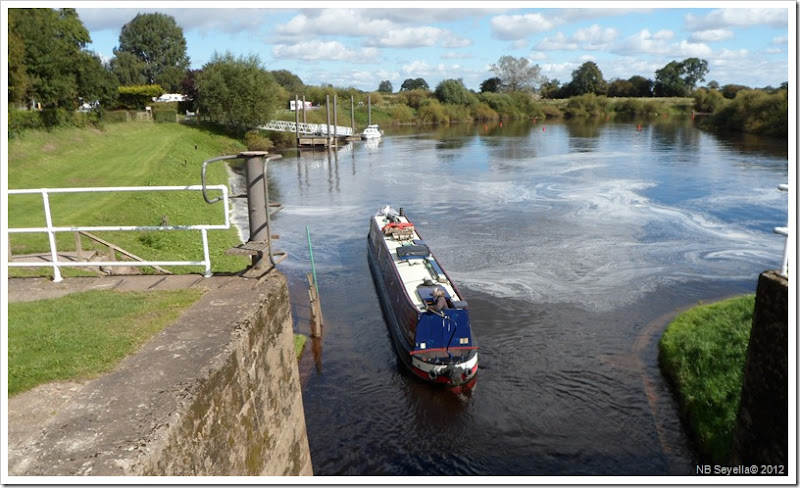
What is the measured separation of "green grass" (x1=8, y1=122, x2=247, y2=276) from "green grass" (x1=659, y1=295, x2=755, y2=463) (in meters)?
14.5

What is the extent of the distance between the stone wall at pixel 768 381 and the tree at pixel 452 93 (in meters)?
111

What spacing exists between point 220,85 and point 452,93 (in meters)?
60.9

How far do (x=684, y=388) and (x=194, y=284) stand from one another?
39.6 ft

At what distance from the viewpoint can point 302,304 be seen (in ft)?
66.5

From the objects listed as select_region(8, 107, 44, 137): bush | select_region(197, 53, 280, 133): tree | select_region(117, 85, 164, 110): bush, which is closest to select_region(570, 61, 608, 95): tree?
select_region(197, 53, 280, 133): tree

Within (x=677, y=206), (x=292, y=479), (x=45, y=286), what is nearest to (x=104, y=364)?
Result: (x=292, y=479)

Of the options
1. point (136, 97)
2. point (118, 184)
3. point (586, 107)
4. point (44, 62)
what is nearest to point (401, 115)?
point (586, 107)

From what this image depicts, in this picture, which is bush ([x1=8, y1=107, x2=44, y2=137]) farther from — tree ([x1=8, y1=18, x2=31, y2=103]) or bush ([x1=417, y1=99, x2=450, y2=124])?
bush ([x1=417, y1=99, x2=450, y2=124])

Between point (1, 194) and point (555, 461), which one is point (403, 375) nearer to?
point (555, 461)

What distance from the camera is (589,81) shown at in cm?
14562

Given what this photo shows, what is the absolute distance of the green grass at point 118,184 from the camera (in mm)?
18875

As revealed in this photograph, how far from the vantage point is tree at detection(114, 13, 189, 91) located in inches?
5032

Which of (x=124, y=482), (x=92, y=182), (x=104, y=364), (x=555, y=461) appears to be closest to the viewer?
(x=124, y=482)

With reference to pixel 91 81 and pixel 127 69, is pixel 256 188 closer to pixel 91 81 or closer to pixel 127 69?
pixel 91 81
